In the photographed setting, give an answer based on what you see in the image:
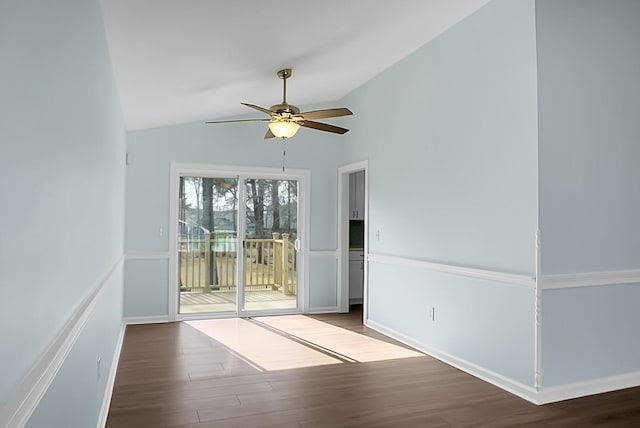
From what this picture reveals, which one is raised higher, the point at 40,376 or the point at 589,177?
the point at 589,177

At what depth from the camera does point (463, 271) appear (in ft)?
13.2

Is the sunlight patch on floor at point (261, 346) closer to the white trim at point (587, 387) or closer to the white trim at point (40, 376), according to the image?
the white trim at point (587, 387)

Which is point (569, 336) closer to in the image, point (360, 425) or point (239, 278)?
point (360, 425)

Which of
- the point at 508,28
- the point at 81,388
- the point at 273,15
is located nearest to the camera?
the point at 81,388

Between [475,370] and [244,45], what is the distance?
3.23 meters

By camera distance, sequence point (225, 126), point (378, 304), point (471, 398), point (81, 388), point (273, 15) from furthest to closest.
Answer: point (225, 126) < point (378, 304) < point (471, 398) < point (273, 15) < point (81, 388)

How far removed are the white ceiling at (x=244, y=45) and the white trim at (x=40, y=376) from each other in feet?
5.27

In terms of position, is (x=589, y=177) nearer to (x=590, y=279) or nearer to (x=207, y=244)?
(x=590, y=279)

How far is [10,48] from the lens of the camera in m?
0.94

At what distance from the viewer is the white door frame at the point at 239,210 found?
19.3 ft

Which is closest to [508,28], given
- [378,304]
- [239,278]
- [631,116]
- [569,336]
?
[631,116]

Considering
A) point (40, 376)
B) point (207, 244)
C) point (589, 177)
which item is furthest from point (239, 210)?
point (40, 376)

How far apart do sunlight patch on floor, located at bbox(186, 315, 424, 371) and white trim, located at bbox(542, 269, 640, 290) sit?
1.60 metres

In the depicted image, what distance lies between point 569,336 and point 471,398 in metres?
0.86
